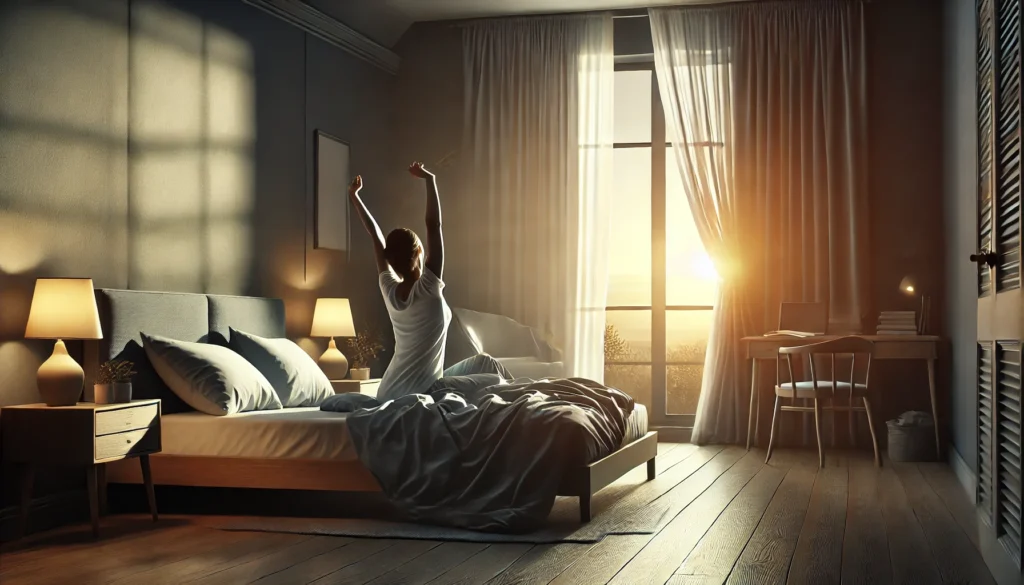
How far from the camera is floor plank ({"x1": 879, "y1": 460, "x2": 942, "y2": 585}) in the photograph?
3756 millimetres

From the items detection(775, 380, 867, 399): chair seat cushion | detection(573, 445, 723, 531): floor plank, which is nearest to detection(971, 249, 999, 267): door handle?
detection(573, 445, 723, 531): floor plank

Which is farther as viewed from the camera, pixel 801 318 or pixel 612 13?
pixel 612 13

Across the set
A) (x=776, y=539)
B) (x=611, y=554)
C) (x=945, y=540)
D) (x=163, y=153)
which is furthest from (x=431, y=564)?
(x=163, y=153)

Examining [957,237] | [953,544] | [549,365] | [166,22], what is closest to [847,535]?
[953,544]

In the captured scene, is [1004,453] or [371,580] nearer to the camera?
[1004,453]

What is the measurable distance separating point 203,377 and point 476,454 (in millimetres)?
1439

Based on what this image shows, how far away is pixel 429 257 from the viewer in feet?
17.5

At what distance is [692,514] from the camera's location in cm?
496

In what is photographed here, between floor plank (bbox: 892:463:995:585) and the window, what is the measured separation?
257cm

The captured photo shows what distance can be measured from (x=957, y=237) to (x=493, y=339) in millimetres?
3387

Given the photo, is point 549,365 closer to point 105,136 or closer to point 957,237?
point 957,237

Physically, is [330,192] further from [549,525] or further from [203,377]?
[549,525]

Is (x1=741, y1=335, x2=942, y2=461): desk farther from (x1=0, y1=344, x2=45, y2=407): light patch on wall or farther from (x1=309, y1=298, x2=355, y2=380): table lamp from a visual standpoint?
(x1=0, y1=344, x2=45, y2=407): light patch on wall

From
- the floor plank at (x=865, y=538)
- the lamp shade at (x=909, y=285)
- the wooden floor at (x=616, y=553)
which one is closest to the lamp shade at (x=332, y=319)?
the wooden floor at (x=616, y=553)
